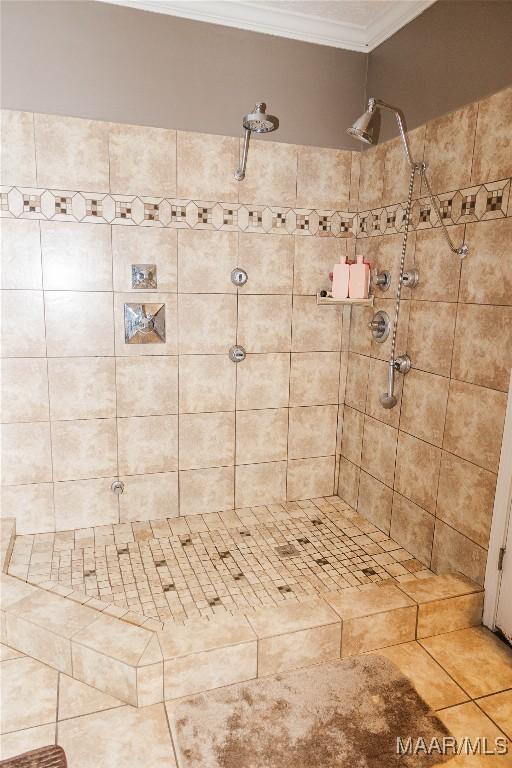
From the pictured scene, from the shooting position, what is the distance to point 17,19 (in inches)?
93.4

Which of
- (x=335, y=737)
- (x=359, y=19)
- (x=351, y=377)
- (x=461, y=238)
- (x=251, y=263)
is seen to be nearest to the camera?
(x=335, y=737)

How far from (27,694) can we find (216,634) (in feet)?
2.31

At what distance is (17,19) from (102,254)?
110 cm

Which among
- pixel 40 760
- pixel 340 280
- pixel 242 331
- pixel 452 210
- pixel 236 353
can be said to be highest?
pixel 452 210

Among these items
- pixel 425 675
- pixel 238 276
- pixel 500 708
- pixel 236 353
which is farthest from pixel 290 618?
pixel 238 276

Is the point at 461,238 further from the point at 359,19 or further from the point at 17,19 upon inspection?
the point at 17,19

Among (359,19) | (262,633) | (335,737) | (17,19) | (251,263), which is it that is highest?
(359,19)

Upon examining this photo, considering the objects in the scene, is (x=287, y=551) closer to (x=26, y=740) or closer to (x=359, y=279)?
(x=26, y=740)

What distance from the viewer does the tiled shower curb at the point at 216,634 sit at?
6.07 ft

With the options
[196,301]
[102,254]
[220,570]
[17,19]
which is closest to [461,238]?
[196,301]

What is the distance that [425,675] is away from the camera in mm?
1982

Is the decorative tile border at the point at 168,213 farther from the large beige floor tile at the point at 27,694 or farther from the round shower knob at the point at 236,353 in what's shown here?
the large beige floor tile at the point at 27,694

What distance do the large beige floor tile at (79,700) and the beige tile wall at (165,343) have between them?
3.56ft

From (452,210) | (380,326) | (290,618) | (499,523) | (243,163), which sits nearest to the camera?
(290,618)
